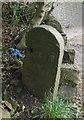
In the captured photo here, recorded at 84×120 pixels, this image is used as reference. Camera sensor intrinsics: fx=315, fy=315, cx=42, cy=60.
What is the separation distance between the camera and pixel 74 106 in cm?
360

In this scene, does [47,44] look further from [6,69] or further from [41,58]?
[6,69]

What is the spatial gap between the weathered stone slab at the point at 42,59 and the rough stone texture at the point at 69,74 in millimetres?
285

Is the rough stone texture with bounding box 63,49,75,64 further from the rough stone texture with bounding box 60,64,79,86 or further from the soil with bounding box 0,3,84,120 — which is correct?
the soil with bounding box 0,3,84,120

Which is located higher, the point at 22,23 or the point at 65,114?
the point at 22,23

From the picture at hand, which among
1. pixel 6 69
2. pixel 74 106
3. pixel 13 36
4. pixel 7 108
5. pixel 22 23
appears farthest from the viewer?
pixel 22 23

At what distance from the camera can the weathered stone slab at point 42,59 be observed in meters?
3.33

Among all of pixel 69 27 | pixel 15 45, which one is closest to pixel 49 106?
pixel 15 45

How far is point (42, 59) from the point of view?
3.46 m

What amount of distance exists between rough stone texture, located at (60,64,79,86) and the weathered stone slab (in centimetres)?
28

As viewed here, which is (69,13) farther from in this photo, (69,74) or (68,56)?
(69,74)

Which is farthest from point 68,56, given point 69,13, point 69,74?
point 69,13

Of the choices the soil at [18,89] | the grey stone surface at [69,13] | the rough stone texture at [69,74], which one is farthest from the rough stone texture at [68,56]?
the grey stone surface at [69,13]

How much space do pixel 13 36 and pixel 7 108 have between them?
194 cm

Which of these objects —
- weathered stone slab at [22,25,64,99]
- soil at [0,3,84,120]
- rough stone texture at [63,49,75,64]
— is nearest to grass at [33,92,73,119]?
soil at [0,3,84,120]
